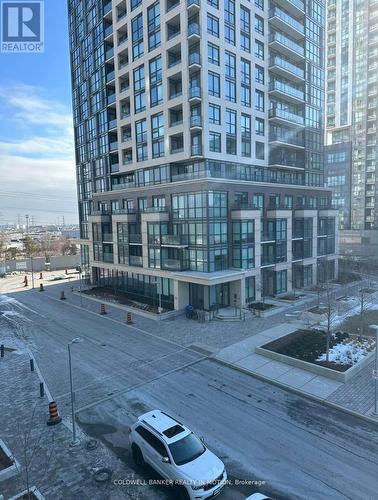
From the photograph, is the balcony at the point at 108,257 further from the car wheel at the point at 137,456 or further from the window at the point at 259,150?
the car wheel at the point at 137,456

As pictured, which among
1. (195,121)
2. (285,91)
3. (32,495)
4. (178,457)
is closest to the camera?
(32,495)

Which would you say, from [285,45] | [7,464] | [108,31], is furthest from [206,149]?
[7,464]

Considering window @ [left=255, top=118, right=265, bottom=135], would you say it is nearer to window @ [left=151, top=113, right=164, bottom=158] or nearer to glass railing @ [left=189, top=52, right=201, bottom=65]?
glass railing @ [left=189, top=52, right=201, bottom=65]

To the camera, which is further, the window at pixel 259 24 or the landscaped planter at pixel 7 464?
the window at pixel 259 24

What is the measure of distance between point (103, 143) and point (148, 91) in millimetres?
11907

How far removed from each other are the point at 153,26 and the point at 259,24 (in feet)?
38.1

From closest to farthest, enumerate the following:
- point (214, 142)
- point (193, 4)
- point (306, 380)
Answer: point (306, 380)
point (193, 4)
point (214, 142)

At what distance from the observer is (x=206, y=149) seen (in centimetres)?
3062

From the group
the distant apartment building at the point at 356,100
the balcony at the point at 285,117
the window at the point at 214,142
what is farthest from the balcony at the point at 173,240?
the distant apartment building at the point at 356,100

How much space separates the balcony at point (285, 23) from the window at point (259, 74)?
5721 millimetres

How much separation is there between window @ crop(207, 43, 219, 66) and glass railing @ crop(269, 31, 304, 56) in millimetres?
9754

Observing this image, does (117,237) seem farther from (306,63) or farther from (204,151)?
(306,63)

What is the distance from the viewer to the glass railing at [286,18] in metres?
36.6

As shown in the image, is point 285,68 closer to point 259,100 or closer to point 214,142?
point 259,100
